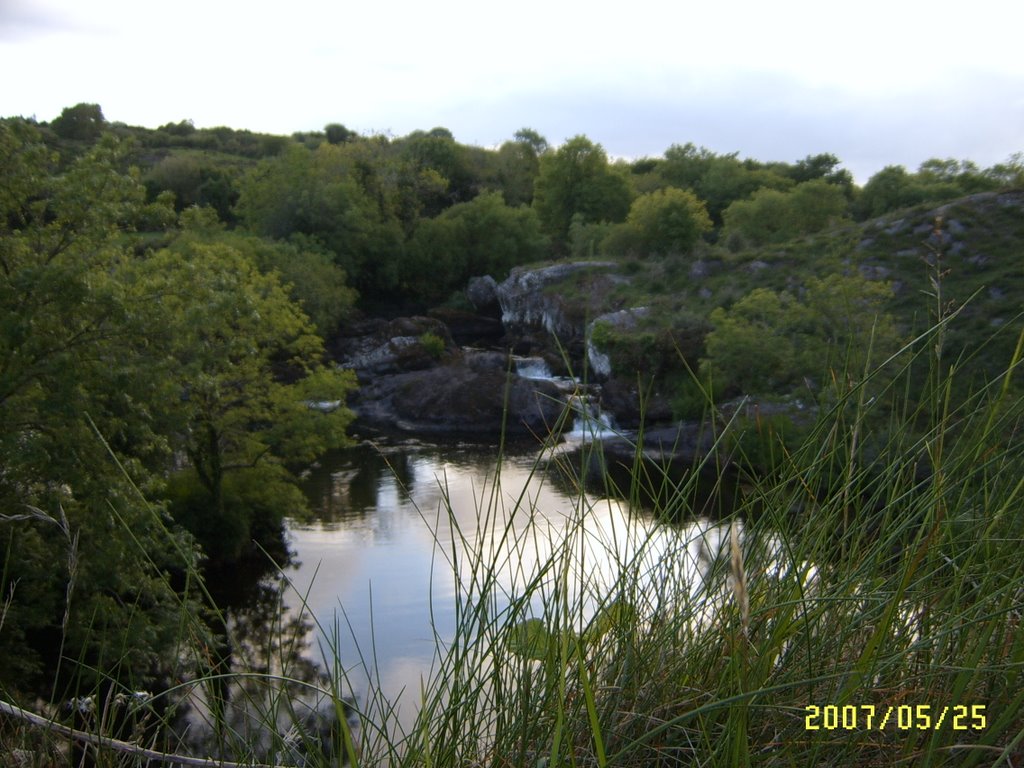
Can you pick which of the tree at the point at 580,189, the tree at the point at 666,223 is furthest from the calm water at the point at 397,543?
the tree at the point at 580,189

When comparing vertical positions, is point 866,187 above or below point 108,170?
above

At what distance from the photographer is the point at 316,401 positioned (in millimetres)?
Answer: 19844

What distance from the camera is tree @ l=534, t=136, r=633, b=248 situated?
47688mm

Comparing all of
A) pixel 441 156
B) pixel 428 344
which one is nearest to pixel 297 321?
pixel 428 344

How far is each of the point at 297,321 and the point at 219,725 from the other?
18.0 metres

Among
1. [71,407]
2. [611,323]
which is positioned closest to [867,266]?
[611,323]

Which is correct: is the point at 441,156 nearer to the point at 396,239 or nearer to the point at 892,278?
the point at 396,239

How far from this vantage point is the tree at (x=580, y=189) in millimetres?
47688

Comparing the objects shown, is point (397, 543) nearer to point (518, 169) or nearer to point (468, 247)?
point (468, 247)
